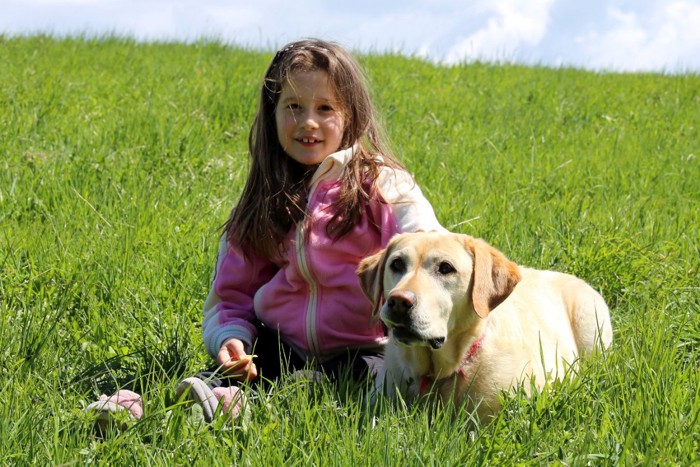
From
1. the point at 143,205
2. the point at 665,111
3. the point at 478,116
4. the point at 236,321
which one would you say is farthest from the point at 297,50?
the point at 665,111

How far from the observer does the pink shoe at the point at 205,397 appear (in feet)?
9.99

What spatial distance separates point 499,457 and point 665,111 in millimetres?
7785

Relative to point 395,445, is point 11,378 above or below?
below

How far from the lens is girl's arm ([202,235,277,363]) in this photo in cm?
402

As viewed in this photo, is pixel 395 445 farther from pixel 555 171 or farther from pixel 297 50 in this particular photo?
pixel 555 171

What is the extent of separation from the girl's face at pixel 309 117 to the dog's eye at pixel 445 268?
1.14 meters

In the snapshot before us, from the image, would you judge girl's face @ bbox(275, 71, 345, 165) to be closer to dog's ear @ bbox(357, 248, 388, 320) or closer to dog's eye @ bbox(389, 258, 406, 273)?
dog's ear @ bbox(357, 248, 388, 320)

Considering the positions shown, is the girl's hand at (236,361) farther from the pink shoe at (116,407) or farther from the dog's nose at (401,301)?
the dog's nose at (401,301)

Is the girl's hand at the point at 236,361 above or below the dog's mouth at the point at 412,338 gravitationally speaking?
below

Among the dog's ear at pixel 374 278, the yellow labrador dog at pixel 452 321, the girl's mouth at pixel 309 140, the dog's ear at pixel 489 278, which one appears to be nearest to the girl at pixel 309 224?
the girl's mouth at pixel 309 140

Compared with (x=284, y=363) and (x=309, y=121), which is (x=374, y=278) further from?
(x=309, y=121)

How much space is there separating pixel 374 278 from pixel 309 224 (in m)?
0.63

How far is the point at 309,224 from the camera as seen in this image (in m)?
4.03

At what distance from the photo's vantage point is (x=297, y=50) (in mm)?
4211
